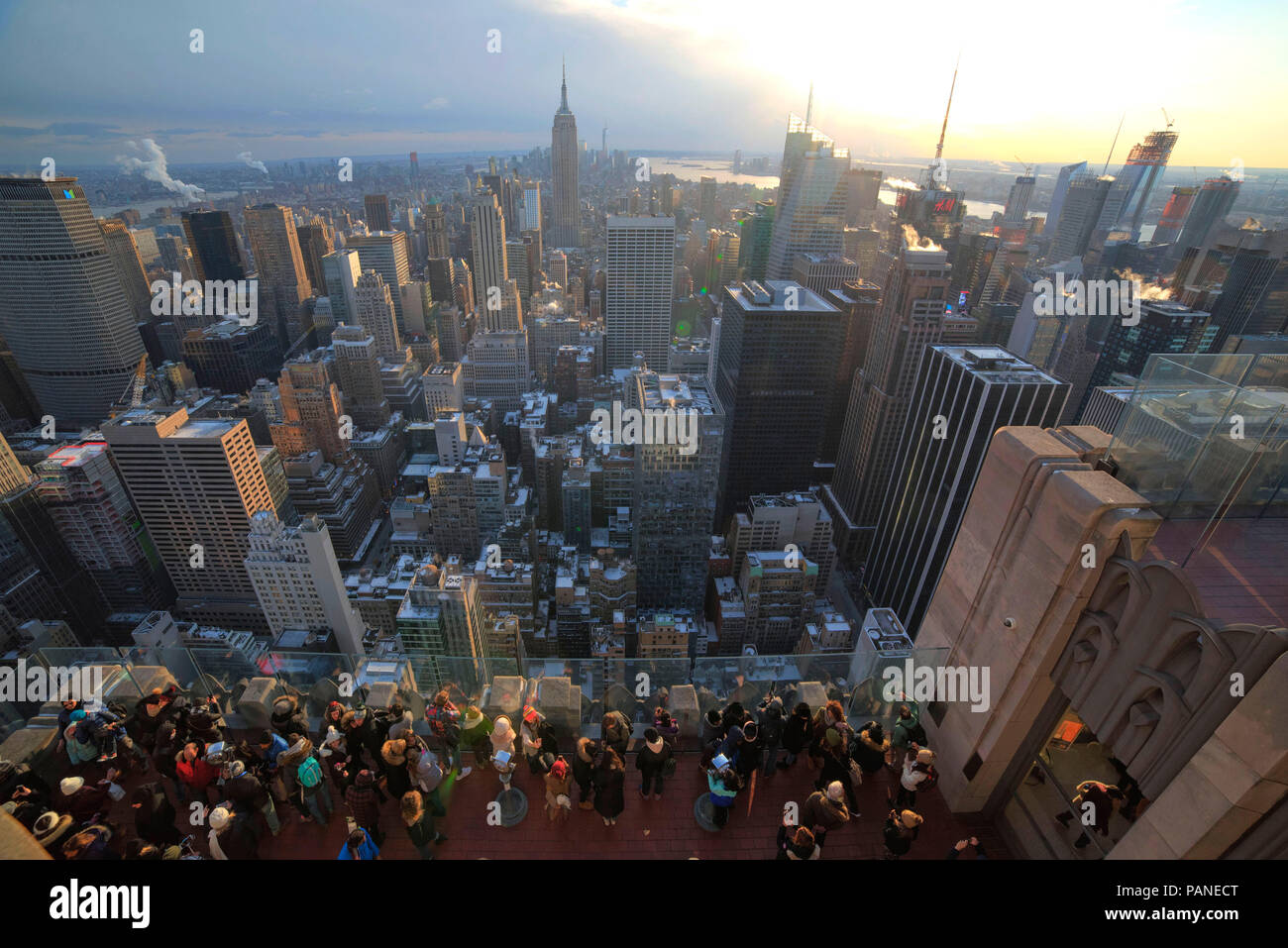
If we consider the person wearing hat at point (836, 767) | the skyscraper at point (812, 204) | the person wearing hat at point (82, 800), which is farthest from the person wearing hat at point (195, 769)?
the skyscraper at point (812, 204)

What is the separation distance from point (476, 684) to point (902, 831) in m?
7.27

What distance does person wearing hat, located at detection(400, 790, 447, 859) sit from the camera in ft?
23.6

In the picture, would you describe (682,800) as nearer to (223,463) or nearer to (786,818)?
(786,818)

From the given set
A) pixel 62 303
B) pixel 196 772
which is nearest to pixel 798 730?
pixel 196 772

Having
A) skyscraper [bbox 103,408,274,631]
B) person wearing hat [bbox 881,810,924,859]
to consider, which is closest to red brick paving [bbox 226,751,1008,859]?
person wearing hat [bbox 881,810,924,859]

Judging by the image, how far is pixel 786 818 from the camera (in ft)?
24.0

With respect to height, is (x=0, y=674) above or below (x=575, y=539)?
above

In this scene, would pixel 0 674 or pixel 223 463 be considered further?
pixel 223 463

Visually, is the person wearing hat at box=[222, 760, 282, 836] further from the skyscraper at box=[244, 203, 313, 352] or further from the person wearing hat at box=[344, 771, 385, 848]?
the skyscraper at box=[244, 203, 313, 352]

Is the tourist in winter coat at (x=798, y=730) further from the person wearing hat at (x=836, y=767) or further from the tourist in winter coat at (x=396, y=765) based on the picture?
the tourist in winter coat at (x=396, y=765)
